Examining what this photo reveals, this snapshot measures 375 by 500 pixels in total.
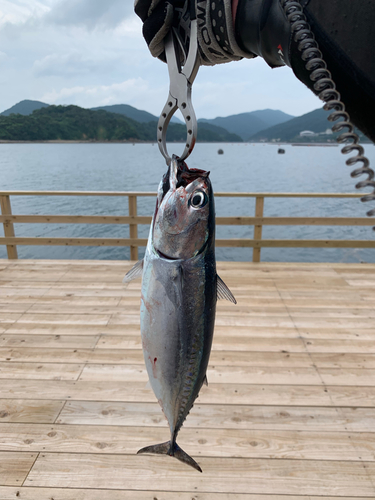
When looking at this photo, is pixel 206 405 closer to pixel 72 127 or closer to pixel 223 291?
pixel 223 291

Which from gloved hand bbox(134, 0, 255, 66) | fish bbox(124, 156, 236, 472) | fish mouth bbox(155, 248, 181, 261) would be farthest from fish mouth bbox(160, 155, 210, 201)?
gloved hand bbox(134, 0, 255, 66)

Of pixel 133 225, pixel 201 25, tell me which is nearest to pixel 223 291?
pixel 201 25

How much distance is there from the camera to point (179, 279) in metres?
1.01

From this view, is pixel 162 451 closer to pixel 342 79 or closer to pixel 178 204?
pixel 178 204

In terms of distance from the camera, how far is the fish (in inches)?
37.9

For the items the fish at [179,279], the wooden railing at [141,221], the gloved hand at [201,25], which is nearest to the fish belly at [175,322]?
the fish at [179,279]

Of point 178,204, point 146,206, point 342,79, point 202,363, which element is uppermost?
point 342,79

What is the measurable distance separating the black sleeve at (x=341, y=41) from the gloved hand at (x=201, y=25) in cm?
7

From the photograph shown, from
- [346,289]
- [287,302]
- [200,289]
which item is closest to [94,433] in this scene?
[200,289]

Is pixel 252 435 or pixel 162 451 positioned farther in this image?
pixel 252 435

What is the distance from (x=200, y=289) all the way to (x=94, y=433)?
5.33 ft

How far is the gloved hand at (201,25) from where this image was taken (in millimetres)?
757

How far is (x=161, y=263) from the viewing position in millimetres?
1009

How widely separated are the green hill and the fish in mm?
1053
